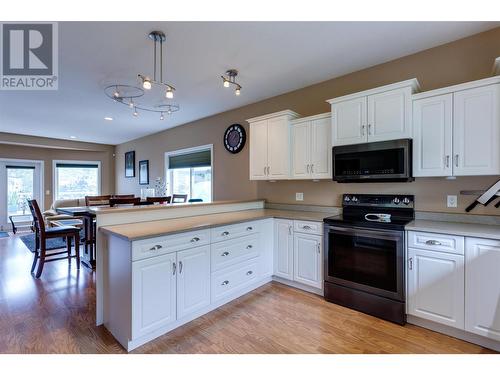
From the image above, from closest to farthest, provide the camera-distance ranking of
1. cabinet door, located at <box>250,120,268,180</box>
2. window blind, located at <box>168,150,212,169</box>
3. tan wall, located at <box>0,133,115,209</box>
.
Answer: cabinet door, located at <box>250,120,268,180</box>
window blind, located at <box>168,150,212,169</box>
tan wall, located at <box>0,133,115,209</box>

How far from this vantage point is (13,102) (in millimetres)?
4031

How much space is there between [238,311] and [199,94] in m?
3.06

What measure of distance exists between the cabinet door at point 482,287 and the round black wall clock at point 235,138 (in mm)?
3242

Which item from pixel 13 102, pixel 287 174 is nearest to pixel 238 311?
pixel 287 174

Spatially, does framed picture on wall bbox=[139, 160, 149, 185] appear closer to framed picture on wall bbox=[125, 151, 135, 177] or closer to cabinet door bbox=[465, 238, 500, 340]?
framed picture on wall bbox=[125, 151, 135, 177]

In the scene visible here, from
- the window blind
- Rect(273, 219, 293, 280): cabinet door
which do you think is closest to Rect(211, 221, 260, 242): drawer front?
Rect(273, 219, 293, 280): cabinet door

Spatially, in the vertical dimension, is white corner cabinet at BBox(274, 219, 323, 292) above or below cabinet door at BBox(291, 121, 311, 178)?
below

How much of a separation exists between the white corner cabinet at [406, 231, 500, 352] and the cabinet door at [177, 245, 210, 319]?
187 centimetres

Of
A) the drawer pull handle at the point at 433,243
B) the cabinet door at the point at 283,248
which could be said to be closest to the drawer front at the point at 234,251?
the cabinet door at the point at 283,248

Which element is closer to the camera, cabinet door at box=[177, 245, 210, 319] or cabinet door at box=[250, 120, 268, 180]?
cabinet door at box=[177, 245, 210, 319]

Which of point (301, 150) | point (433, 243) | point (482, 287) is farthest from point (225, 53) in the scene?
point (482, 287)

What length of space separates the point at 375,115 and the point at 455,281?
1.65 metres

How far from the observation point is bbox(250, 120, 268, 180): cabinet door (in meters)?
3.53
